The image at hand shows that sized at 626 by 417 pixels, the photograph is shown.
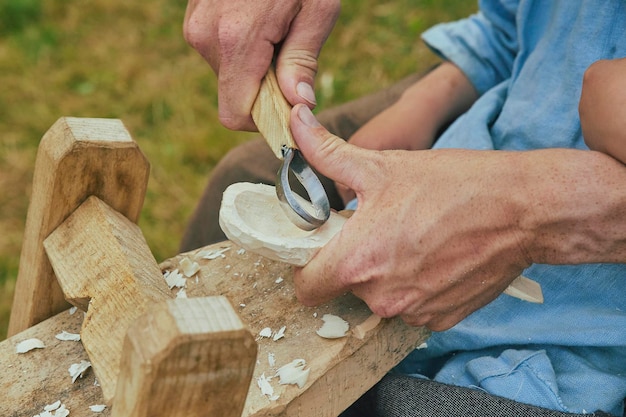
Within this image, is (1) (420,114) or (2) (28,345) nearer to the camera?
(2) (28,345)

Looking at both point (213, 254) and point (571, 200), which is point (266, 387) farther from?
point (571, 200)

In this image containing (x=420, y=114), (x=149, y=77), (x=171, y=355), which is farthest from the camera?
(x=149, y=77)

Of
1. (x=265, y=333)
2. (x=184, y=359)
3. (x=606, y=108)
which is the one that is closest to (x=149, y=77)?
(x=265, y=333)

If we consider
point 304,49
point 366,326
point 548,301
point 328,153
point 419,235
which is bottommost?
point 548,301

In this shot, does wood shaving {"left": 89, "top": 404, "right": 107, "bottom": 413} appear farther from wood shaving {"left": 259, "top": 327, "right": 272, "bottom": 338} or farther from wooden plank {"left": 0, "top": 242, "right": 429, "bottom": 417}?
wood shaving {"left": 259, "top": 327, "right": 272, "bottom": 338}

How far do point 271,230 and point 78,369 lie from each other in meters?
0.31

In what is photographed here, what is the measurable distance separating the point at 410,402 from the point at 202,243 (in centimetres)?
73

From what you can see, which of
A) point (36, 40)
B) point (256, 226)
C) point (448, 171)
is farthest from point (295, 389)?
point (36, 40)

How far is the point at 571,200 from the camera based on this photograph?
931 mm

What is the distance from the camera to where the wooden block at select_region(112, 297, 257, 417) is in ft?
2.10

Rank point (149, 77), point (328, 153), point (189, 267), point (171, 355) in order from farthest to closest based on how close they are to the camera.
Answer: point (149, 77) → point (189, 267) → point (328, 153) → point (171, 355)

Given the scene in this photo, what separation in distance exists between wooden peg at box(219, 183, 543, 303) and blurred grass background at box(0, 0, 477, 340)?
1451 millimetres

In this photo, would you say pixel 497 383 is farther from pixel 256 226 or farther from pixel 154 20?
pixel 154 20

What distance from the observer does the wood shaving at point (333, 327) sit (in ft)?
3.17
